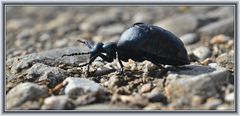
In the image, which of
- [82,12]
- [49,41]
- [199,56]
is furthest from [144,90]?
[82,12]

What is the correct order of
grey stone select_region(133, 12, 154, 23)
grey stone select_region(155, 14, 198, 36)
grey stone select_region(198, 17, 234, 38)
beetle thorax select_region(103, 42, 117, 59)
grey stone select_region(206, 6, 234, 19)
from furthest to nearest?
grey stone select_region(133, 12, 154, 23) < grey stone select_region(206, 6, 234, 19) < grey stone select_region(155, 14, 198, 36) < grey stone select_region(198, 17, 234, 38) < beetle thorax select_region(103, 42, 117, 59)

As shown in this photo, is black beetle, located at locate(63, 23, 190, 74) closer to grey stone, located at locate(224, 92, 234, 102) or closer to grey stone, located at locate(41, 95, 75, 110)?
grey stone, located at locate(224, 92, 234, 102)

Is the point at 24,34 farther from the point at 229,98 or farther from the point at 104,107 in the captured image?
the point at 229,98

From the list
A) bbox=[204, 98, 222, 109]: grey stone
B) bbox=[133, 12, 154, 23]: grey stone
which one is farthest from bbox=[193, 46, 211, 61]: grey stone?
bbox=[133, 12, 154, 23]: grey stone

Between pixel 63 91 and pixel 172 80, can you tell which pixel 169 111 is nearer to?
pixel 172 80

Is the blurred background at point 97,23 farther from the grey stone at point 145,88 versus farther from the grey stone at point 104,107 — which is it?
the grey stone at point 104,107
